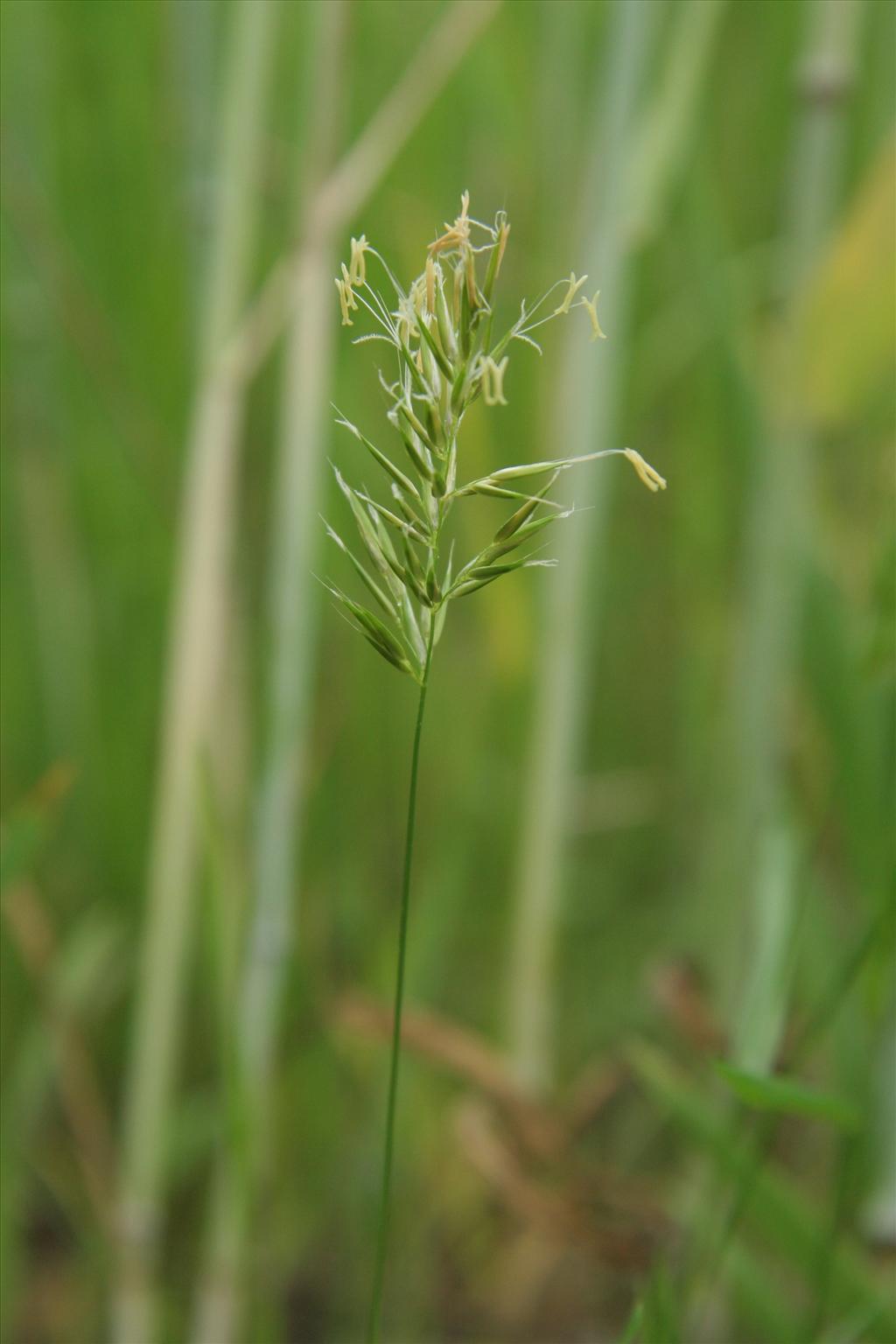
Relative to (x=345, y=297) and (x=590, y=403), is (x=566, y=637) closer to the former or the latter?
(x=590, y=403)

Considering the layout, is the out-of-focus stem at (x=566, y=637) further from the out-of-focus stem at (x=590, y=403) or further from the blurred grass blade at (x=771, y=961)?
the blurred grass blade at (x=771, y=961)

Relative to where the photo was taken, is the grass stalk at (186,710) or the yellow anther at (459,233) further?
the grass stalk at (186,710)

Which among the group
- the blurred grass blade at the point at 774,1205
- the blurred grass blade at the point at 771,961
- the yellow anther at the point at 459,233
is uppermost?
the yellow anther at the point at 459,233

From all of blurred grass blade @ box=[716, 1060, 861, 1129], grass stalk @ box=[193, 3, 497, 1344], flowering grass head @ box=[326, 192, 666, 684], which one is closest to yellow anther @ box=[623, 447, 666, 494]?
flowering grass head @ box=[326, 192, 666, 684]

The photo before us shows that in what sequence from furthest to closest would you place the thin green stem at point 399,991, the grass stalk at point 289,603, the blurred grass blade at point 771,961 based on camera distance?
the grass stalk at point 289,603 < the blurred grass blade at point 771,961 < the thin green stem at point 399,991

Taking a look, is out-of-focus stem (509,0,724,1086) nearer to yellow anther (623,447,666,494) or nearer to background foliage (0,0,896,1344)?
background foliage (0,0,896,1344)

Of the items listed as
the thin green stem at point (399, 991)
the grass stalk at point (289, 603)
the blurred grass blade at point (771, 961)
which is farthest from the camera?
the grass stalk at point (289, 603)

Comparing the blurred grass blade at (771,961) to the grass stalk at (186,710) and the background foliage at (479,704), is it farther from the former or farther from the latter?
the grass stalk at (186,710)

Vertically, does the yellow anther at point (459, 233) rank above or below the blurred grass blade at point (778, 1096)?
above

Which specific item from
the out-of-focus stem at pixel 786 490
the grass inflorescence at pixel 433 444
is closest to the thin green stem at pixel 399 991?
the grass inflorescence at pixel 433 444
